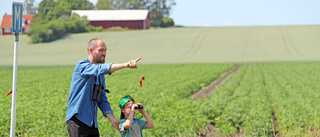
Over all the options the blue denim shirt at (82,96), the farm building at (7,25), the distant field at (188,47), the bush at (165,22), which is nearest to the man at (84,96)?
the blue denim shirt at (82,96)

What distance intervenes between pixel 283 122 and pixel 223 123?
5.27 feet

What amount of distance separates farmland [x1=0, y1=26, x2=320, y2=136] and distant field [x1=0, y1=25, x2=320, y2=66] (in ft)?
0.46

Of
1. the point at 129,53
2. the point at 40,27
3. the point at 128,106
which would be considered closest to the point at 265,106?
the point at 128,106

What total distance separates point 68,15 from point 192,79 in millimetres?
74869

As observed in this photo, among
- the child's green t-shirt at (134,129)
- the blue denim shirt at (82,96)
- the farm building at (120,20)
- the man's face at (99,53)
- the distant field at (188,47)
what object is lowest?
the distant field at (188,47)

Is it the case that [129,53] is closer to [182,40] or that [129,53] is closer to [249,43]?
[182,40]

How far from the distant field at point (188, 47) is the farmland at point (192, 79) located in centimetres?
14

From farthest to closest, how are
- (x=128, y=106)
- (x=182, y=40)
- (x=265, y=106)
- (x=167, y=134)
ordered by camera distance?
(x=182, y=40), (x=265, y=106), (x=167, y=134), (x=128, y=106)

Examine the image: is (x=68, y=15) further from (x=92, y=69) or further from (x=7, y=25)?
(x=92, y=69)

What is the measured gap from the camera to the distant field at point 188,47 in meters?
57.1

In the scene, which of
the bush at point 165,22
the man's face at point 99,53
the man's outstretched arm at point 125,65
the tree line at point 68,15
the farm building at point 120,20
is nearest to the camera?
the man's outstretched arm at point 125,65

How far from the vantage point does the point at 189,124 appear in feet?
33.3

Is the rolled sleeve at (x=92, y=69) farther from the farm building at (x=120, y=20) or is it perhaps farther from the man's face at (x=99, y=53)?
the farm building at (x=120, y=20)

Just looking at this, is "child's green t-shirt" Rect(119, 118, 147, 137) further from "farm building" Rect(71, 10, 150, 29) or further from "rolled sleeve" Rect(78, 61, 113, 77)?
"farm building" Rect(71, 10, 150, 29)
